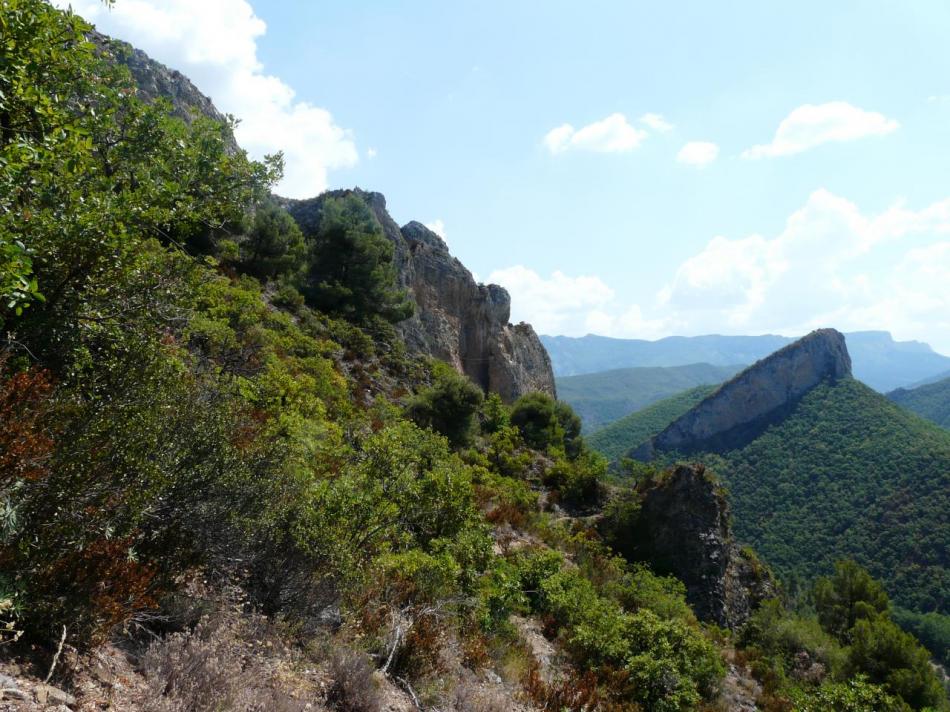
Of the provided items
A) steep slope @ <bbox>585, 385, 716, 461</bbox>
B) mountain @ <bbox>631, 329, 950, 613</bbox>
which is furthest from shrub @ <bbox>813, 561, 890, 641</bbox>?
steep slope @ <bbox>585, 385, 716, 461</bbox>

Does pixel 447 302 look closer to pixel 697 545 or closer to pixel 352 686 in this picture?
pixel 697 545

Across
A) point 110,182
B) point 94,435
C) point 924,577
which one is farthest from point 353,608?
point 924,577

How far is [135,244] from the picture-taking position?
4980mm

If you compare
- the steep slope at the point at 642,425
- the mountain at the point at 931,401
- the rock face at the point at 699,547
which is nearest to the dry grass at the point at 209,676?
the rock face at the point at 699,547

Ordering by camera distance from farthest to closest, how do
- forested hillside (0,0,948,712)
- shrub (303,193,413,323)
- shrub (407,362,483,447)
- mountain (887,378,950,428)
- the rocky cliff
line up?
mountain (887,378,950,428), the rocky cliff, shrub (303,193,413,323), shrub (407,362,483,447), forested hillside (0,0,948,712)

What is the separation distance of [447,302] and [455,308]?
0.85 metres

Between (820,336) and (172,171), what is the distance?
126664mm

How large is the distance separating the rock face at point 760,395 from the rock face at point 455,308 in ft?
252

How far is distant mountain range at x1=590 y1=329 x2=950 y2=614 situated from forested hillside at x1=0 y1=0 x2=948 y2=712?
207 feet

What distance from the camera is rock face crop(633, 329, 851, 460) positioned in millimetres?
104812

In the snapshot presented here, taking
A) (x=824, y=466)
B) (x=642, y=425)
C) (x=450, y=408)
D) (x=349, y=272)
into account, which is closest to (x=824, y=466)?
(x=824, y=466)

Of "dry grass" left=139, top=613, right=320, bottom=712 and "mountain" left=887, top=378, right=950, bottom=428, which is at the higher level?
"dry grass" left=139, top=613, right=320, bottom=712

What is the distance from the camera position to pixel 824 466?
8125 centimetres

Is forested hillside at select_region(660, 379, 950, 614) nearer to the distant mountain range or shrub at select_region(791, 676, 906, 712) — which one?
the distant mountain range
